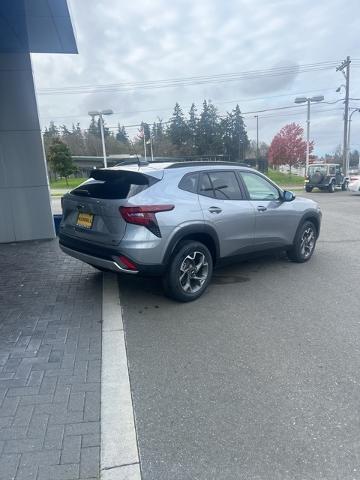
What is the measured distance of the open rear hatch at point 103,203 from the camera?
4.20m

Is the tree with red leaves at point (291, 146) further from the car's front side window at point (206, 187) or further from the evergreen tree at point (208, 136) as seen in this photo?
the car's front side window at point (206, 187)

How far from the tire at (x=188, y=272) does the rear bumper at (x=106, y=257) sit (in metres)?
0.20

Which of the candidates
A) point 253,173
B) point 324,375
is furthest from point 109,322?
point 253,173

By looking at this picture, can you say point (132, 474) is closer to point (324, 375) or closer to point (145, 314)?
point (324, 375)

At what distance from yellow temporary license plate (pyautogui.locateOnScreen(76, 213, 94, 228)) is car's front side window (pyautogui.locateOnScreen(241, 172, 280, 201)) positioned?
240 cm

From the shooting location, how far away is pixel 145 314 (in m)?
4.36

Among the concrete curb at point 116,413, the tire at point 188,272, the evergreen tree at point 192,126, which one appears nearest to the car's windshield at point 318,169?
the tire at point 188,272

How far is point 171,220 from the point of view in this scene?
14.1 ft

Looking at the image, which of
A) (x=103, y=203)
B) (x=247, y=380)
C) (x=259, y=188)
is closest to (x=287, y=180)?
(x=259, y=188)

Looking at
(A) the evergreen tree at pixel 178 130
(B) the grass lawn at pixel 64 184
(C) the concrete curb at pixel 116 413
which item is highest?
(A) the evergreen tree at pixel 178 130

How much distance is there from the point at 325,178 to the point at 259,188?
70.2ft

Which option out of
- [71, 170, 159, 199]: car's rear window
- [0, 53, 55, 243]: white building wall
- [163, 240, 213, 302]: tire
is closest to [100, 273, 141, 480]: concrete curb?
[163, 240, 213, 302]: tire

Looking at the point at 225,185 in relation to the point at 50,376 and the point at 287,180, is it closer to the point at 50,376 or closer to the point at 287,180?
the point at 50,376

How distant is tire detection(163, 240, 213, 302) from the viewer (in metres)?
4.48
